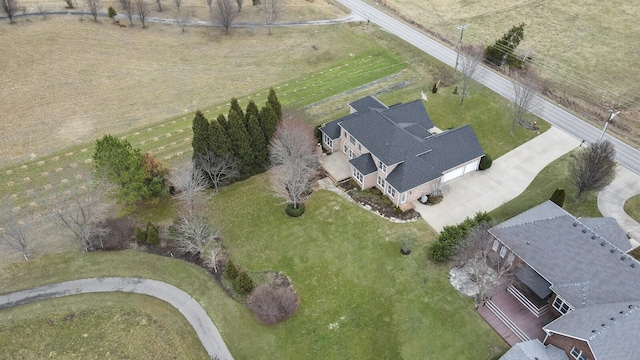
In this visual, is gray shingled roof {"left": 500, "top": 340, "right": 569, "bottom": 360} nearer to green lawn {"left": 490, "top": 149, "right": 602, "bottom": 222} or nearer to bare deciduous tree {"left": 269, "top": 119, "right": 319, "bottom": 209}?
green lawn {"left": 490, "top": 149, "right": 602, "bottom": 222}

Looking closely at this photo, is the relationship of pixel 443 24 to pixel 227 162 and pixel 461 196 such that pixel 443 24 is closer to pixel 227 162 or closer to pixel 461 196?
pixel 461 196

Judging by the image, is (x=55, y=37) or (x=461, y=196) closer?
(x=461, y=196)

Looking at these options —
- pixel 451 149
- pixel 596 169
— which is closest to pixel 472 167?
pixel 451 149

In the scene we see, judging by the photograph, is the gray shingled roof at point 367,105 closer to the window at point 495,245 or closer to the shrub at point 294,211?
the shrub at point 294,211

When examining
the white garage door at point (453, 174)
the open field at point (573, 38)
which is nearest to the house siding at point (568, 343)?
the white garage door at point (453, 174)

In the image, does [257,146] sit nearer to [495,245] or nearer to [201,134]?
[201,134]

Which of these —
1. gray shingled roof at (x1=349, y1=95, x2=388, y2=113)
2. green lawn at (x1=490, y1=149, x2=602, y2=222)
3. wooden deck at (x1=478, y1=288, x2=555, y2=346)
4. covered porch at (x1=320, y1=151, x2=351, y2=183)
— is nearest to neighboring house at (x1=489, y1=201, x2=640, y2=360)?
wooden deck at (x1=478, y1=288, x2=555, y2=346)

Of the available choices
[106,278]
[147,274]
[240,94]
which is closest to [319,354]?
[147,274]
